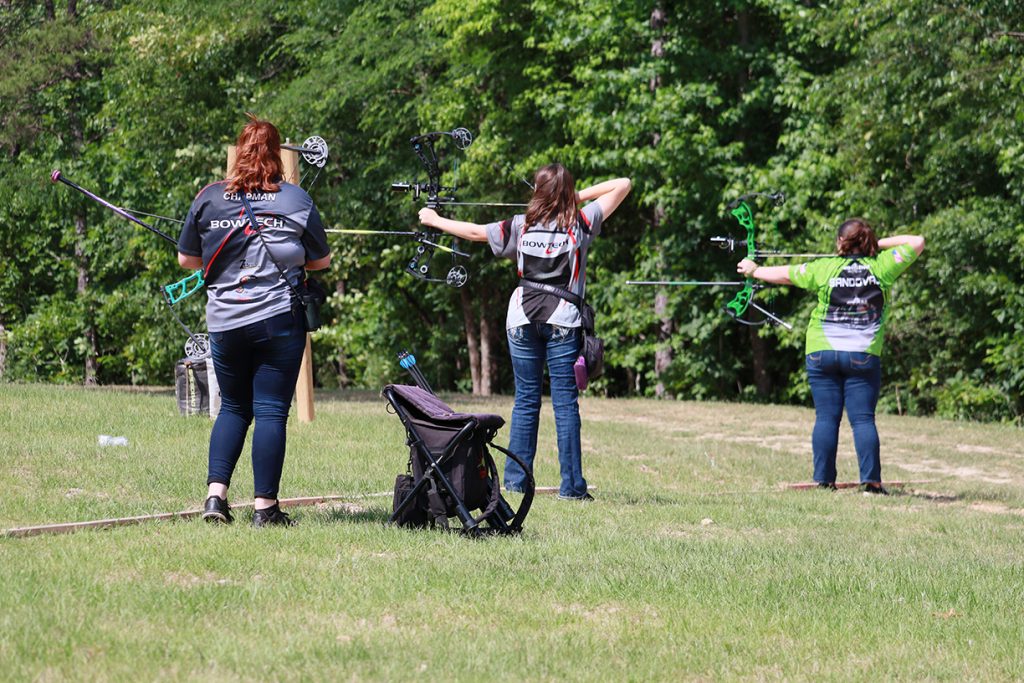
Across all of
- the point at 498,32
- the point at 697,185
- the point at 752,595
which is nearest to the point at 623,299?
the point at 697,185

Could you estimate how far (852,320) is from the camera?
9562 millimetres

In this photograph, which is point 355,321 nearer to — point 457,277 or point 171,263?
point 171,263

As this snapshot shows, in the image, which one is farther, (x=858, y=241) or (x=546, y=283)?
(x=858, y=241)

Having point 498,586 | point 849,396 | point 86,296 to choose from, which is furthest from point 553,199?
point 86,296

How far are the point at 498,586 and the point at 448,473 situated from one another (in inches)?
49.2

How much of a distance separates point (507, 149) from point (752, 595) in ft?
64.0

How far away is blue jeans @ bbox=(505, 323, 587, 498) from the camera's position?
7895 millimetres

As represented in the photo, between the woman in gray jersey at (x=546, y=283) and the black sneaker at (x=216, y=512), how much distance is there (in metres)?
1.99

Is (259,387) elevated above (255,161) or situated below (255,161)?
below

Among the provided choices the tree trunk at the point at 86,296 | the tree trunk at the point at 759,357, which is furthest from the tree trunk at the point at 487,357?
the tree trunk at the point at 86,296

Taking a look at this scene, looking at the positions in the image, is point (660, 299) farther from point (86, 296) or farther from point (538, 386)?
point (538, 386)

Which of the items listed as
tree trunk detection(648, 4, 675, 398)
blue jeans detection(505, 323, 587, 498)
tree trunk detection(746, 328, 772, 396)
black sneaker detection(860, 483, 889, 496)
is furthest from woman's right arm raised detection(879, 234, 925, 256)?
tree trunk detection(746, 328, 772, 396)

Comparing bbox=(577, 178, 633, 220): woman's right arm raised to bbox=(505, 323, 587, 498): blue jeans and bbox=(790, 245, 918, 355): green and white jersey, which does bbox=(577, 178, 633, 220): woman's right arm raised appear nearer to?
bbox=(505, 323, 587, 498): blue jeans

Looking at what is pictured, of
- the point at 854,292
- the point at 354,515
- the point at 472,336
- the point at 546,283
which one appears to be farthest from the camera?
the point at 472,336
